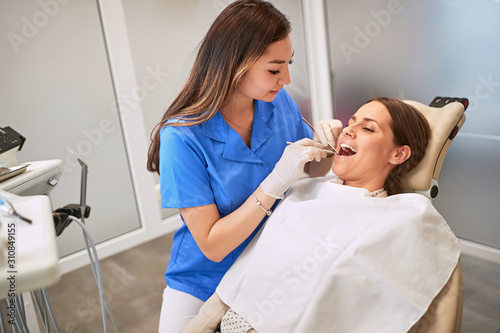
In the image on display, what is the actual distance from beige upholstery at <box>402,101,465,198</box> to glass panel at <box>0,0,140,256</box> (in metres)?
1.91

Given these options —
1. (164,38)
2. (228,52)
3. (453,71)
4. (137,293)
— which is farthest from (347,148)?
(164,38)

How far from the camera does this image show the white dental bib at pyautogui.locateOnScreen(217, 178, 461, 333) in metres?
1.02

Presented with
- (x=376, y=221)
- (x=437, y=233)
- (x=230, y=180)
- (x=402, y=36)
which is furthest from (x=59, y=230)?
(x=402, y=36)

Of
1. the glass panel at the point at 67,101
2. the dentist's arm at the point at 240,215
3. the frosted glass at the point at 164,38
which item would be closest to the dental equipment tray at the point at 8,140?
the dentist's arm at the point at 240,215

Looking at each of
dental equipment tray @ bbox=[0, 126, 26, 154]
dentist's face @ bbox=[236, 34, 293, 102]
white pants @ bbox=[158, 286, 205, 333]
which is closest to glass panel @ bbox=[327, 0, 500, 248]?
dentist's face @ bbox=[236, 34, 293, 102]

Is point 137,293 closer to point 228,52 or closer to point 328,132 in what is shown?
point 328,132

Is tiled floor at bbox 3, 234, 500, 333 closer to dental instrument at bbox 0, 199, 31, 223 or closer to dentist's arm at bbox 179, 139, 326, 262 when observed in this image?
dentist's arm at bbox 179, 139, 326, 262

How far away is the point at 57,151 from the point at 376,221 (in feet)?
6.49

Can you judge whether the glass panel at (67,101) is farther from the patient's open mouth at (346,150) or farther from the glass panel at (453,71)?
the patient's open mouth at (346,150)

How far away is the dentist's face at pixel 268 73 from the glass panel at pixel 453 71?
1.02 m

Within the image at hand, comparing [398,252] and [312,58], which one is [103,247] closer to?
[312,58]

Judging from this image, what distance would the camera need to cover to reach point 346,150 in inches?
52.9

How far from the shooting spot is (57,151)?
7.97 feet

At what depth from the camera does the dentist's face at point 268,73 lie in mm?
1214
